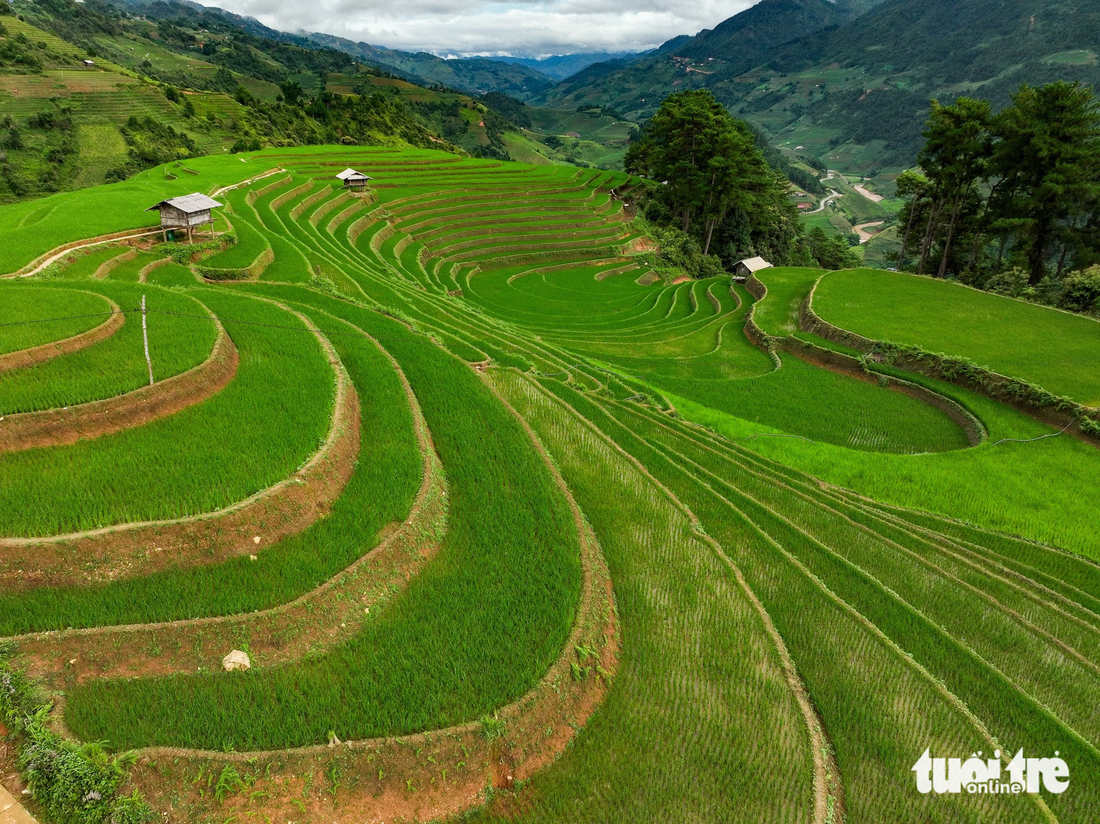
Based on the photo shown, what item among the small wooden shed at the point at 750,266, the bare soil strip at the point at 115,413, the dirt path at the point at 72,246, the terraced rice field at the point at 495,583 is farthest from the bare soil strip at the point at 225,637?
the small wooden shed at the point at 750,266

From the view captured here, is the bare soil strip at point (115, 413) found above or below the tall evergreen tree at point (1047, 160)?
below

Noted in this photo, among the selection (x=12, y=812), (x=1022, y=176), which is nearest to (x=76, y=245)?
(x=12, y=812)

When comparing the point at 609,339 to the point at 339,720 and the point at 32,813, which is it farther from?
the point at 32,813

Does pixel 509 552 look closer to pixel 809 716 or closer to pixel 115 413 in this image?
pixel 809 716

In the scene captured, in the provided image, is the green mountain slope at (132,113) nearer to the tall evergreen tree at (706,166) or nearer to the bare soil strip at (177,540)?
the tall evergreen tree at (706,166)

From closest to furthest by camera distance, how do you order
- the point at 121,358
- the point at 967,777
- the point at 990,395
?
the point at 967,777 → the point at 121,358 → the point at 990,395

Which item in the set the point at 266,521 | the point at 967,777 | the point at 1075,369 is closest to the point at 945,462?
the point at 1075,369
